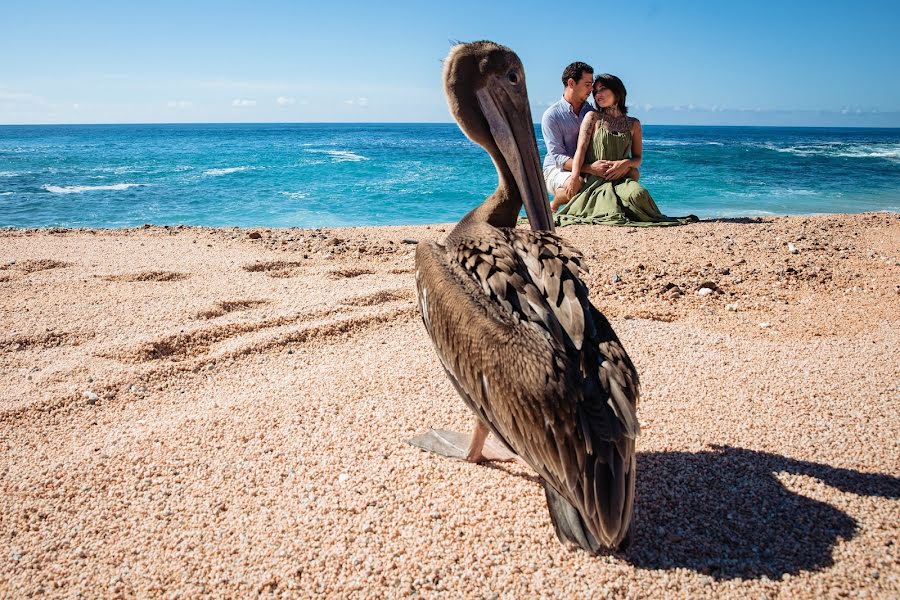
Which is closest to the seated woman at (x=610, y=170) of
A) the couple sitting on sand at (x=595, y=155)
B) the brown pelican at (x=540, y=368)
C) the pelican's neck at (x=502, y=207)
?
the couple sitting on sand at (x=595, y=155)

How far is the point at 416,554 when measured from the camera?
2.38 meters

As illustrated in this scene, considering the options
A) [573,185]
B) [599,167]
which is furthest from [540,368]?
[573,185]

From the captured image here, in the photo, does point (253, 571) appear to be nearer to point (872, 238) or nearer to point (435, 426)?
point (435, 426)

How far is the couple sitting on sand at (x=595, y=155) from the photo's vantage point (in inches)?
313

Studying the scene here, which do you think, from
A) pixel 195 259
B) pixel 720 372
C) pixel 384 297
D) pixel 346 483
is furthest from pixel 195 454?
pixel 195 259

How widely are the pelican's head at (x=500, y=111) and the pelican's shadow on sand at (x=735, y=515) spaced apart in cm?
157

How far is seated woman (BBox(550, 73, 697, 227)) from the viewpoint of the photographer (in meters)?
7.93

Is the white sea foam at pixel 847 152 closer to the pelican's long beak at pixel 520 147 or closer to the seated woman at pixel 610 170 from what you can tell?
the seated woman at pixel 610 170

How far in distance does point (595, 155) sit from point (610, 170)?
1.08ft

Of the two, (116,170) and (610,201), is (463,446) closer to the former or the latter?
(610,201)

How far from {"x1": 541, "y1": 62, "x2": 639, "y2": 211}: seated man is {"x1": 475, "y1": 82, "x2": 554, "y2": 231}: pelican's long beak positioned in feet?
15.4

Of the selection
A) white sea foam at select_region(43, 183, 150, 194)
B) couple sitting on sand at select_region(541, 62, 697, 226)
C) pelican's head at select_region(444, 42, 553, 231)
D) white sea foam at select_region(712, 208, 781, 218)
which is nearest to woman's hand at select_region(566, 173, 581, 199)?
couple sitting on sand at select_region(541, 62, 697, 226)

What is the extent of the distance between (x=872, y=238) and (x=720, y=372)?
5.66 m

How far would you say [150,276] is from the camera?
630cm
